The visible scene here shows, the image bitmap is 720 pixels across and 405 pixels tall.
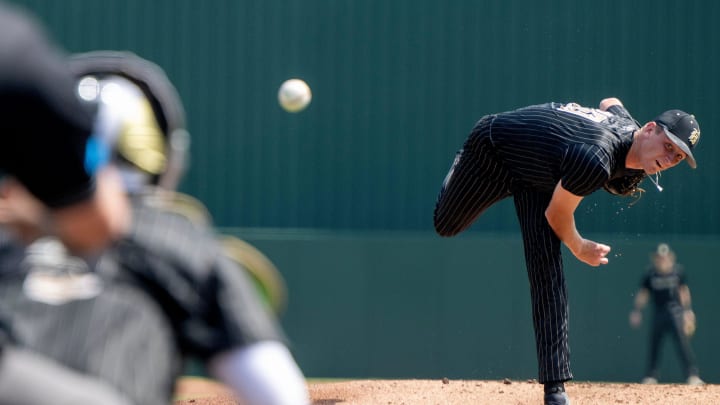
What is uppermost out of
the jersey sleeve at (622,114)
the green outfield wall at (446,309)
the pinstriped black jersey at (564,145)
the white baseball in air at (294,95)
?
the white baseball in air at (294,95)

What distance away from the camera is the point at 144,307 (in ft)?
6.00

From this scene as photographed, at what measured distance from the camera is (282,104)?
11.4 metres

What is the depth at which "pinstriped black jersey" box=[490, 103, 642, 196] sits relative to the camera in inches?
197

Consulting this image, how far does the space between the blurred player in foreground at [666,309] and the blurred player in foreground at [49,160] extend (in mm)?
10131

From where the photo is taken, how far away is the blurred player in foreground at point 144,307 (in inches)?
70.0

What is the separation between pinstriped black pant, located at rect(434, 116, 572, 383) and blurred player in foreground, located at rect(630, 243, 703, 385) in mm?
5712

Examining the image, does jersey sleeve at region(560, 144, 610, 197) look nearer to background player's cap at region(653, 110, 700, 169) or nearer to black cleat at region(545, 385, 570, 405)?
background player's cap at region(653, 110, 700, 169)

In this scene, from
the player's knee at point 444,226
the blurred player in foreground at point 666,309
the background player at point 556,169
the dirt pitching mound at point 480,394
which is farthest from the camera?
the blurred player in foreground at point 666,309

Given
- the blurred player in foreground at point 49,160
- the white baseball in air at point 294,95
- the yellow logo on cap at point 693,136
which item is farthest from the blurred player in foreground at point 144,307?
the white baseball in air at point 294,95

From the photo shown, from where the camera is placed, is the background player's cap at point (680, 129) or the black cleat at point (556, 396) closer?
the background player's cap at point (680, 129)

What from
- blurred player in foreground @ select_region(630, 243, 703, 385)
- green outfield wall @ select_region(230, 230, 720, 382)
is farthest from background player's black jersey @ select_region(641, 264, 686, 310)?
green outfield wall @ select_region(230, 230, 720, 382)

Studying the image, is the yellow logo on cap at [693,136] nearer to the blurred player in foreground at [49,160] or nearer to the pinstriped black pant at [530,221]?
the pinstriped black pant at [530,221]

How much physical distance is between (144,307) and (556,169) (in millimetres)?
3747

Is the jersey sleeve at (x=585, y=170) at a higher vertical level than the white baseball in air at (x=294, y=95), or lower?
lower
